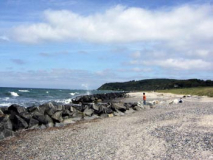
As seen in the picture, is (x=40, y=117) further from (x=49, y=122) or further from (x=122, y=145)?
(x=122, y=145)

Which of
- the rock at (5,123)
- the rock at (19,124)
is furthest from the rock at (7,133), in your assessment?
the rock at (19,124)

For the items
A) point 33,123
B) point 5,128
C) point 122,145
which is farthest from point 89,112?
point 122,145

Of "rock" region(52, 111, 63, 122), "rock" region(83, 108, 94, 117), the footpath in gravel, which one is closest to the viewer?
the footpath in gravel

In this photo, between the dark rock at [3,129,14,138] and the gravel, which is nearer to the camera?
the gravel

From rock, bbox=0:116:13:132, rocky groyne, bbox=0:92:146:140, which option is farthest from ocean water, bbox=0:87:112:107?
rock, bbox=0:116:13:132

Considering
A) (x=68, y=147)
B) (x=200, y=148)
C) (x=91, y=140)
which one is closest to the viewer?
(x=200, y=148)

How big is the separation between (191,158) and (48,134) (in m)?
8.13

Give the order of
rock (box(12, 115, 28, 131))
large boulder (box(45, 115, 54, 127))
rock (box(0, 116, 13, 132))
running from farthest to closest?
large boulder (box(45, 115, 54, 127)), rock (box(12, 115, 28, 131)), rock (box(0, 116, 13, 132))

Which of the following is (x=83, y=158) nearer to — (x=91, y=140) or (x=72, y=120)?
(x=91, y=140)

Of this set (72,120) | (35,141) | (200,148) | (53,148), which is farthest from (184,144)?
(72,120)

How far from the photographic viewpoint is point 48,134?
1330 centimetres

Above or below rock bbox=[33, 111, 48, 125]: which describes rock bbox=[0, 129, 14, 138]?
below

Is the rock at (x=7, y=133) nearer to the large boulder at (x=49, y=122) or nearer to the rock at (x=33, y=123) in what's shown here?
the rock at (x=33, y=123)

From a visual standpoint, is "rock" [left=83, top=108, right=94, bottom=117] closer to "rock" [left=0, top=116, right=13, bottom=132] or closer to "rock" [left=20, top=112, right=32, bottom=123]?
"rock" [left=20, top=112, right=32, bottom=123]
